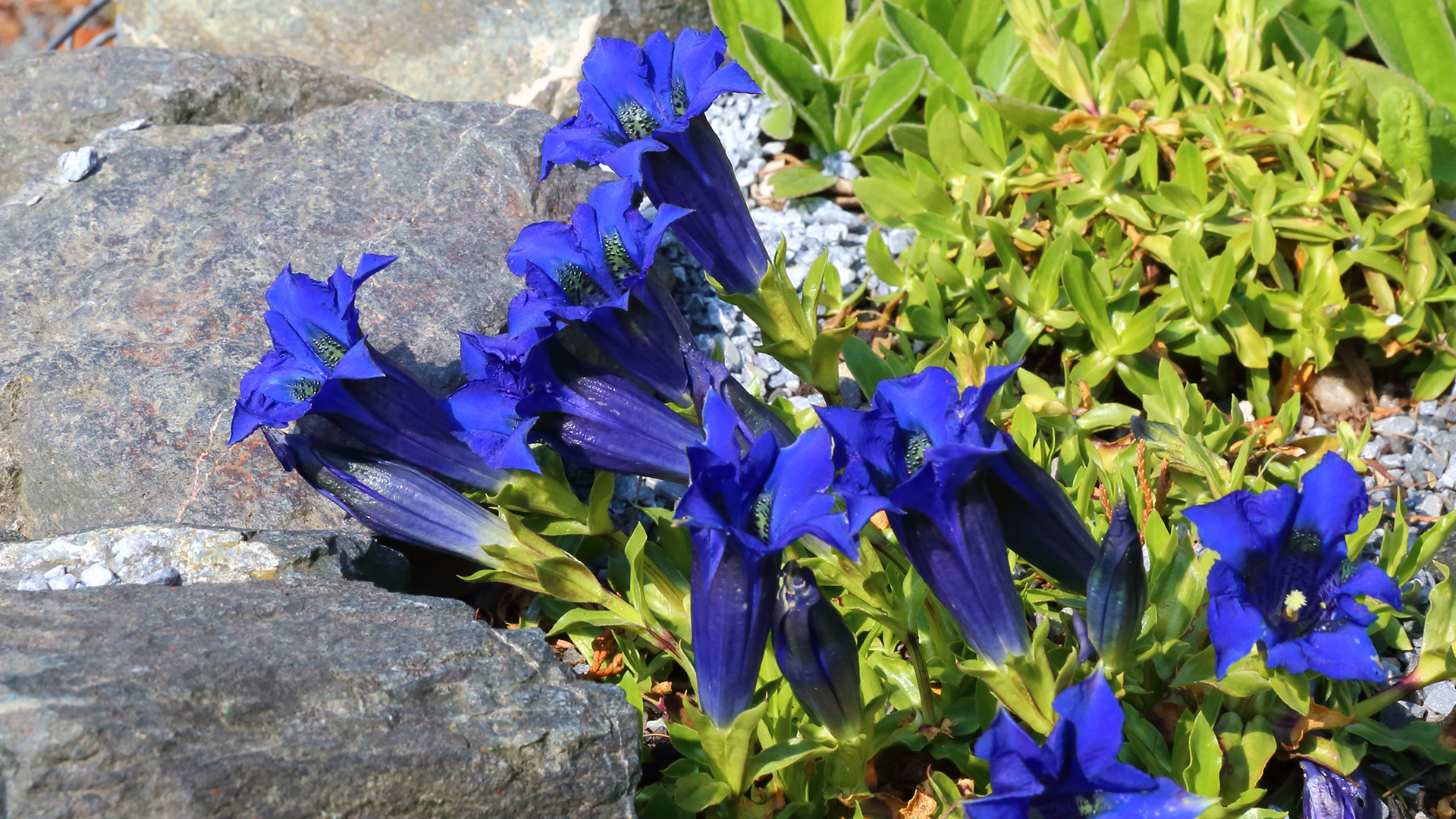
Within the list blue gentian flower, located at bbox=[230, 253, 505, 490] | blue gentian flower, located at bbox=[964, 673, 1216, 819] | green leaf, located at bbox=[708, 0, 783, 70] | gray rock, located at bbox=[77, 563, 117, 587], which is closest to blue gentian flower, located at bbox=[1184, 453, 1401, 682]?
blue gentian flower, located at bbox=[964, 673, 1216, 819]

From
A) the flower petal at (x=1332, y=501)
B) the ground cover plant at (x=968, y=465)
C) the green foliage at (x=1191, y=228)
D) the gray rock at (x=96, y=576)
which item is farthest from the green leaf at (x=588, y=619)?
the green foliage at (x=1191, y=228)

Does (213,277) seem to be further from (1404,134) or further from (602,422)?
(1404,134)

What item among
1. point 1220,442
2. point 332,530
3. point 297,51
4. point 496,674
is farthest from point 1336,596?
point 297,51

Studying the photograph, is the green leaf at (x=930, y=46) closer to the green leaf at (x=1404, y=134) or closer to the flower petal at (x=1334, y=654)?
the green leaf at (x=1404, y=134)

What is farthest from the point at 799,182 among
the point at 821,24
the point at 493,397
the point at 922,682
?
the point at 922,682

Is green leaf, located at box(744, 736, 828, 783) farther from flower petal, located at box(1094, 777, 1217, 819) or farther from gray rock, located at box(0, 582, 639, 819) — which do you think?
flower petal, located at box(1094, 777, 1217, 819)

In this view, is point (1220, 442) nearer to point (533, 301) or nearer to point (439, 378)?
point (533, 301)

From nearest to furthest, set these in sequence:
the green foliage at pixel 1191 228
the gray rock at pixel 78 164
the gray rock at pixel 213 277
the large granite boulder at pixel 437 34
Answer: the gray rock at pixel 213 277
the green foliage at pixel 1191 228
the gray rock at pixel 78 164
the large granite boulder at pixel 437 34
